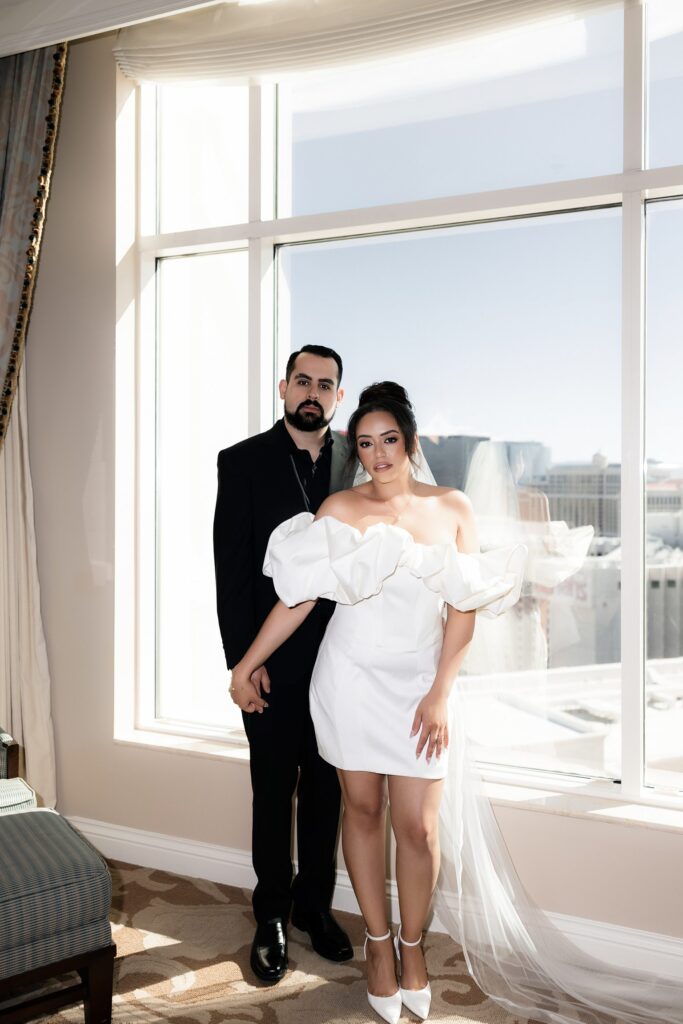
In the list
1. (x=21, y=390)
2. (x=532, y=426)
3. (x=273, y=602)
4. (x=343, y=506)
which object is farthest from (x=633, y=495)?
(x=21, y=390)

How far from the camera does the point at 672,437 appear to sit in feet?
9.11

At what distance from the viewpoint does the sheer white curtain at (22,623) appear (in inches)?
143

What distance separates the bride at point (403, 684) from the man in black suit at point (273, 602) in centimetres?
24

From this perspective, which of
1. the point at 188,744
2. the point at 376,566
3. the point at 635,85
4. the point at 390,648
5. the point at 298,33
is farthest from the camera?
the point at 188,744

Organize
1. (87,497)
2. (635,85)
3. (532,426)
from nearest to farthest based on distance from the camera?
1. (635,85)
2. (532,426)
3. (87,497)

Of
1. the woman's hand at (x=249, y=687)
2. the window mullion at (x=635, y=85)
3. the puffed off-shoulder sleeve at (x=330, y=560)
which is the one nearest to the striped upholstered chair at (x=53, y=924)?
the woman's hand at (x=249, y=687)

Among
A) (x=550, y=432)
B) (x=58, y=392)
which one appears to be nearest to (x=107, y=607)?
(x=58, y=392)

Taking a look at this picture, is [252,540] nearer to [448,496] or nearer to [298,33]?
[448,496]

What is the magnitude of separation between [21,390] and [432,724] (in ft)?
7.55

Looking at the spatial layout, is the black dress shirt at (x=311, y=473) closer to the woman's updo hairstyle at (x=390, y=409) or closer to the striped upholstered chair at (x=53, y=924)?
the woman's updo hairstyle at (x=390, y=409)

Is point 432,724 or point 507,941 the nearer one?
point 432,724

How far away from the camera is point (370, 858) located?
245 cm

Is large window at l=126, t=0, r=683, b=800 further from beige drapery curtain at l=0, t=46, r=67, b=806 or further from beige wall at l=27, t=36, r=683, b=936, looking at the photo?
beige drapery curtain at l=0, t=46, r=67, b=806

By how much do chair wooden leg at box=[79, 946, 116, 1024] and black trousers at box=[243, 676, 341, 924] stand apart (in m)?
0.54
